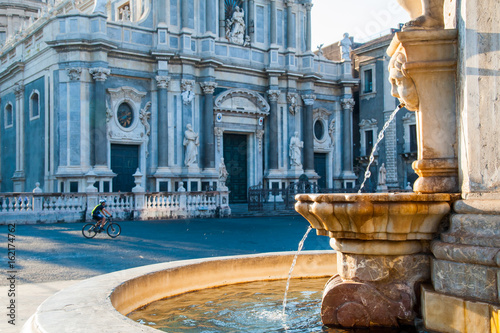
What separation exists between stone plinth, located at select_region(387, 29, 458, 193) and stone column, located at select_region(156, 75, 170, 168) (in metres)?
21.5

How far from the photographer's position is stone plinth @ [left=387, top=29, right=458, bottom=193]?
3977 mm

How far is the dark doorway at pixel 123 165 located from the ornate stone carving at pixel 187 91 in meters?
3.36

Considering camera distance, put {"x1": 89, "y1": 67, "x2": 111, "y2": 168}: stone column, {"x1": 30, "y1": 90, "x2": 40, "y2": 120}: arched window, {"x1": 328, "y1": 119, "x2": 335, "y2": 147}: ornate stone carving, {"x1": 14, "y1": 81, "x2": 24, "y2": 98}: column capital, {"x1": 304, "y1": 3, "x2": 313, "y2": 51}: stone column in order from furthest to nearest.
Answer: {"x1": 328, "y1": 119, "x2": 335, "y2": 147}: ornate stone carving < {"x1": 304, "y1": 3, "x2": 313, "y2": 51}: stone column < {"x1": 14, "y1": 81, "x2": 24, "y2": 98}: column capital < {"x1": 30, "y1": 90, "x2": 40, "y2": 120}: arched window < {"x1": 89, "y1": 67, "x2": 111, "y2": 168}: stone column

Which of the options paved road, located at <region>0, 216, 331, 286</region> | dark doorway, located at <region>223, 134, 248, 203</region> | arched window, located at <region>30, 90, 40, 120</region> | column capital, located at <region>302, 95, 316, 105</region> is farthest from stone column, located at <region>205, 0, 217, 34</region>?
paved road, located at <region>0, 216, 331, 286</region>

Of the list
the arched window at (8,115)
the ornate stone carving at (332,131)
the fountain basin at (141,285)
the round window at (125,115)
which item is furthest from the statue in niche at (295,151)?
the fountain basin at (141,285)

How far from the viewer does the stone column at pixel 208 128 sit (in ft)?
86.1

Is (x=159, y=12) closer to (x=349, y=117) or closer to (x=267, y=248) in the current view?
(x=349, y=117)

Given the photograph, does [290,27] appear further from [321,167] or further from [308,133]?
[321,167]

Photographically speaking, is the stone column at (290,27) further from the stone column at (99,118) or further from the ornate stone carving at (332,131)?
the stone column at (99,118)

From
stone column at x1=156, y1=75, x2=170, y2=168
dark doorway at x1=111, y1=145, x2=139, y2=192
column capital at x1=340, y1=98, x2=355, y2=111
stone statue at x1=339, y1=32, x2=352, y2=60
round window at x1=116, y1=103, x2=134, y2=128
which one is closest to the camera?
dark doorway at x1=111, y1=145, x2=139, y2=192

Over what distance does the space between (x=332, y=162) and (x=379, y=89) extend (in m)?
5.85

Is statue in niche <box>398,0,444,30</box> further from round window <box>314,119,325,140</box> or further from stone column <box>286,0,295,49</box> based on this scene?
round window <box>314,119,325,140</box>

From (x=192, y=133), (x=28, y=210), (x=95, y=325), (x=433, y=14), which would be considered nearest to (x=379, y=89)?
(x=192, y=133)

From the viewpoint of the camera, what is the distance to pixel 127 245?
39.3 feet
